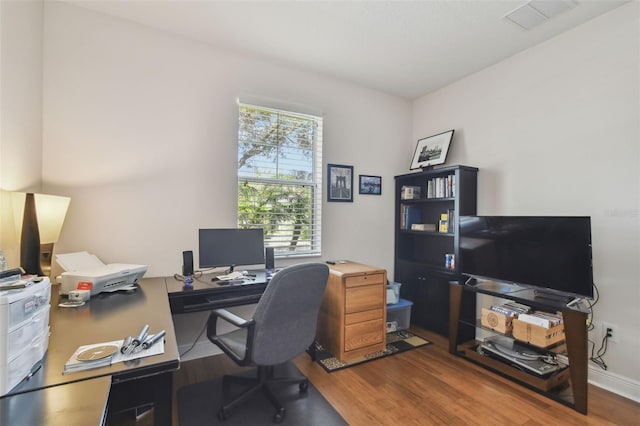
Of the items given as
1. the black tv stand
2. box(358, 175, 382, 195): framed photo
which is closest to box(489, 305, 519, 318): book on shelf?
the black tv stand

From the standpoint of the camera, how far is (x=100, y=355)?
105 cm

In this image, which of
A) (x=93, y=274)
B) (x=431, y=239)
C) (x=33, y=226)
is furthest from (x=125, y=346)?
(x=431, y=239)

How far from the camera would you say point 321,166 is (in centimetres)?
327

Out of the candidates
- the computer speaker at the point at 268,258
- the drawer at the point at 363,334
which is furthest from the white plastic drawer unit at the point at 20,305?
the drawer at the point at 363,334

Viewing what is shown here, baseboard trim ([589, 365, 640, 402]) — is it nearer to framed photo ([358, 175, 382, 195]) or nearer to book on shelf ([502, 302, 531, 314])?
book on shelf ([502, 302, 531, 314])

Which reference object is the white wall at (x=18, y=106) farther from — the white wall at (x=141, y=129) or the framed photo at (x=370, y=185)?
the framed photo at (x=370, y=185)

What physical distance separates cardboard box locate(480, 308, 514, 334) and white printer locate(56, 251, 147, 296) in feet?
9.10

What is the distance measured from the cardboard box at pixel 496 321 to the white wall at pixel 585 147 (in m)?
0.63

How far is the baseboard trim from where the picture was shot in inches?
82.8

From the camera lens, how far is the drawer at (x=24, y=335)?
0.84 meters

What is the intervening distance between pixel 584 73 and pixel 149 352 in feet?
11.3

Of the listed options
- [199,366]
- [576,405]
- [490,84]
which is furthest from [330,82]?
[576,405]

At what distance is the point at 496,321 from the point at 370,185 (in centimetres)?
186

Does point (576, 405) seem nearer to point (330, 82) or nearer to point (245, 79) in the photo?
point (330, 82)
